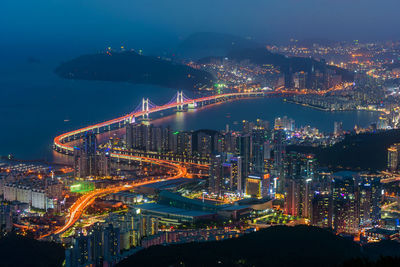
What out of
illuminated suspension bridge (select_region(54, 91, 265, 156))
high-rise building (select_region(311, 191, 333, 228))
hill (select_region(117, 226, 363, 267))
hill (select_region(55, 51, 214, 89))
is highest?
hill (select_region(55, 51, 214, 89))

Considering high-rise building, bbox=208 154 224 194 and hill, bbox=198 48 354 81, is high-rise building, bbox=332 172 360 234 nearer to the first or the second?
high-rise building, bbox=208 154 224 194

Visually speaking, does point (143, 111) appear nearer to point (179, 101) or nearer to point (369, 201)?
point (179, 101)

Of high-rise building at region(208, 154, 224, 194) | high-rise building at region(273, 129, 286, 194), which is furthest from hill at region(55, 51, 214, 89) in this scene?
high-rise building at region(208, 154, 224, 194)

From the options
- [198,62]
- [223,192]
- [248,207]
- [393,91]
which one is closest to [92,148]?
[223,192]

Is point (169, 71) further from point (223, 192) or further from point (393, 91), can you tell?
point (223, 192)

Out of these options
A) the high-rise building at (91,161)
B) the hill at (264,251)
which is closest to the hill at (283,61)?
the high-rise building at (91,161)
